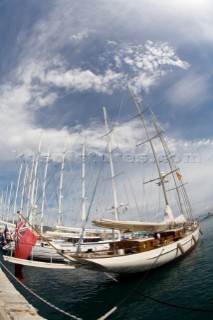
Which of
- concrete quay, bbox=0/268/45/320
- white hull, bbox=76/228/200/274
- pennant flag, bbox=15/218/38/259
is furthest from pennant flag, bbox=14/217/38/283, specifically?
white hull, bbox=76/228/200/274

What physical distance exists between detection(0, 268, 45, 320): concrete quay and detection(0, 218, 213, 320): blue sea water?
14.3 feet

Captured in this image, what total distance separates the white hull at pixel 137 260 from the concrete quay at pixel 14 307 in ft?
22.0

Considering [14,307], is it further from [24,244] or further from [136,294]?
[136,294]

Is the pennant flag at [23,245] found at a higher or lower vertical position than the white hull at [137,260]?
higher

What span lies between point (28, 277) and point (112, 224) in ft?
48.8

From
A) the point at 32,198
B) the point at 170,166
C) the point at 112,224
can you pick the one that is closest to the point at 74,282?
the point at 112,224

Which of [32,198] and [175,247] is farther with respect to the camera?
[32,198]

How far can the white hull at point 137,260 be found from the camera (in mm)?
19750

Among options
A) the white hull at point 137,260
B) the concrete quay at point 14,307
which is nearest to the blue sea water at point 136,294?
the white hull at point 137,260

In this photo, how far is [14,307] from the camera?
10.5 meters

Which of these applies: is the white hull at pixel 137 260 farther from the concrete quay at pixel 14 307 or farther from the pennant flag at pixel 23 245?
the concrete quay at pixel 14 307

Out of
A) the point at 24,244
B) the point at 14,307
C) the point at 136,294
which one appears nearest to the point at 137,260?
the point at 136,294

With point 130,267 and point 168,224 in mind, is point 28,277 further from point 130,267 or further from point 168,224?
point 168,224

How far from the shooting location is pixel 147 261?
74.3 ft
